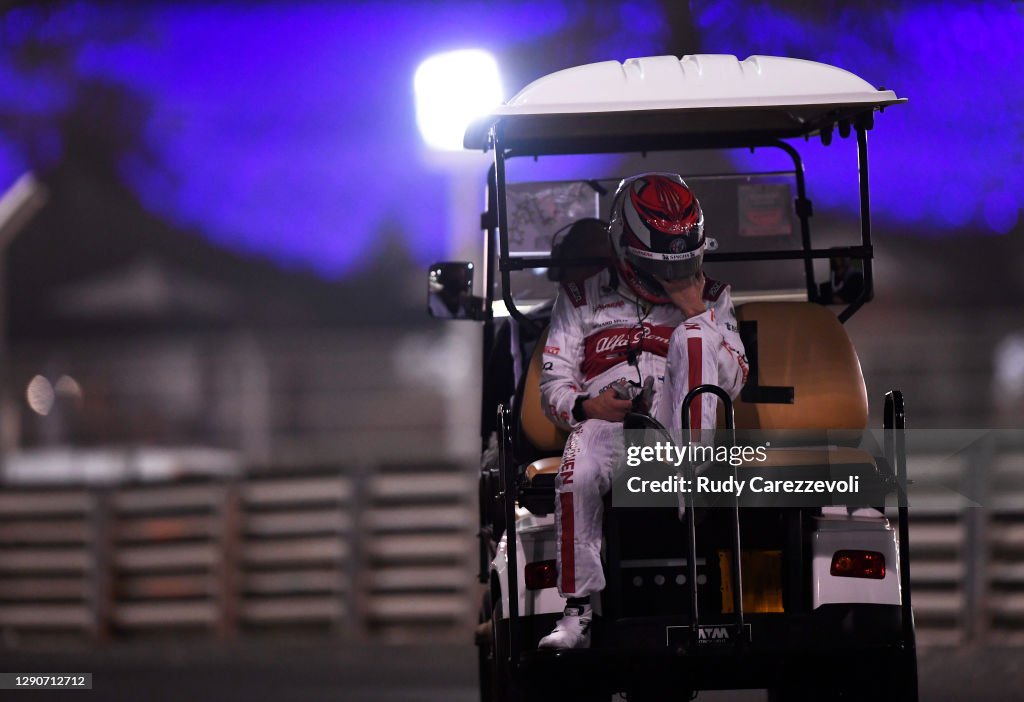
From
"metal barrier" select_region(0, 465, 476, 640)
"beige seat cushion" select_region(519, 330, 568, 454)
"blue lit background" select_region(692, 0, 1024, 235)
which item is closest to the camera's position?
"beige seat cushion" select_region(519, 330, 568, 454)

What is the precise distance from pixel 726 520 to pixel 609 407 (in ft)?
1.88

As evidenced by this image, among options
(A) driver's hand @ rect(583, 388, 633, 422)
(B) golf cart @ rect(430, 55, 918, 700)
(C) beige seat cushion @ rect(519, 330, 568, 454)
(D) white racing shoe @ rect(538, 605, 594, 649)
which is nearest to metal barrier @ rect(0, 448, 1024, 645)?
(B) golf cart @ rect(430, 55, 918, 700)

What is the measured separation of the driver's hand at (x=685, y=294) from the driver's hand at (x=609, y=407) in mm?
413

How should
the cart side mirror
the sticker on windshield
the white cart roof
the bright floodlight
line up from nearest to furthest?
1. the white cart roof
2. the cart side mirror
3. the sticker on windshield
4. the bright floodlight

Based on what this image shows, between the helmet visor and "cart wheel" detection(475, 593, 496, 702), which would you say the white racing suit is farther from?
"cart wheel" detection(475, 593, 496, 702)

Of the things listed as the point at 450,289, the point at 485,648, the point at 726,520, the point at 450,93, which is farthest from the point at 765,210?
the point at 450,93

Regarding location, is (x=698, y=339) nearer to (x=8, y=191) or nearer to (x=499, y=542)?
(x=499, y=542)

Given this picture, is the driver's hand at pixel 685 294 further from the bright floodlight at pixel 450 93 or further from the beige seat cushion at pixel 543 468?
the bright floodlight at pixel 450 93

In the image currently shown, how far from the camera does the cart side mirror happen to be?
8281 mm

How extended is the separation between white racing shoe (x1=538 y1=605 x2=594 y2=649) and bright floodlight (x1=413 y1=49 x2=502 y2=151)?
10113 mm

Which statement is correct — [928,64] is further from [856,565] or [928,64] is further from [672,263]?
[856,565]

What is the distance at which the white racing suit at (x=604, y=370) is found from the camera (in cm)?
636

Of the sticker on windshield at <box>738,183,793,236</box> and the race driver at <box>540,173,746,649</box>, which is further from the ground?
the sticker on windshield at <box>738,183,793,236</box>

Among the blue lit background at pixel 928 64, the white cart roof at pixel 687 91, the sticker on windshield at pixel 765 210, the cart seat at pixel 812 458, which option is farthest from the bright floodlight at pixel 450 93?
the cart seat at pixel 812 458
